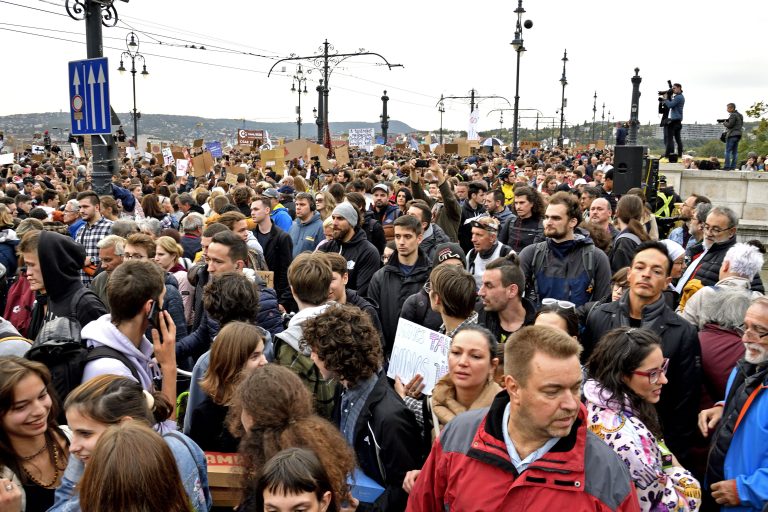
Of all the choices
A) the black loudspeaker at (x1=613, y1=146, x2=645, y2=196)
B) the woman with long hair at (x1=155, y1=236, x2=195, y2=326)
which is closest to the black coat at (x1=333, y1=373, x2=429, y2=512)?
the woman with long hair at (x1=155, y1=236, x2=195, y2=326)

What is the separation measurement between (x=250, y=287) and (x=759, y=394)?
9.12 ft

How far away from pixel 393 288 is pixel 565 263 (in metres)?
1.49

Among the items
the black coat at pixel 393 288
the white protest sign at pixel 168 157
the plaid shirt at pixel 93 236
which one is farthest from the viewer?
the white protest sign at pixel 168 157

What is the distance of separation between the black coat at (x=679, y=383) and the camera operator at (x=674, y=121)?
1454 cm

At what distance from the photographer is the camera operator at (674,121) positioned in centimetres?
1625

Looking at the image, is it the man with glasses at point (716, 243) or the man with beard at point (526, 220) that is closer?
the man with glasses at point (716, 243)

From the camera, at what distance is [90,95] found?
740cm

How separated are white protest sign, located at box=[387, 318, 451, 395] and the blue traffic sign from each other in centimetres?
528

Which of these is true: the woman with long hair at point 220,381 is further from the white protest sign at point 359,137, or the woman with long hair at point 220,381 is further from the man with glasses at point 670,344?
the white protest sign at point 359,137

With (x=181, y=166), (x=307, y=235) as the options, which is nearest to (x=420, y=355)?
(x=307, y=235)

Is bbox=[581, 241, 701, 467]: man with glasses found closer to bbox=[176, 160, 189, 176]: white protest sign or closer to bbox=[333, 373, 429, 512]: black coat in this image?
bbox=[333, 373, 429, 512]: black coat

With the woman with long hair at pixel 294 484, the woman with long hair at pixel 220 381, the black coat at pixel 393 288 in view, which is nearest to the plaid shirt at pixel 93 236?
the black coat at pixel 393 288

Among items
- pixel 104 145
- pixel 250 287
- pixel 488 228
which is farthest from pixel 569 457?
pixel 104 145

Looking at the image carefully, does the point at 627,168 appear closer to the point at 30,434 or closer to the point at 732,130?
the point at 732,130
